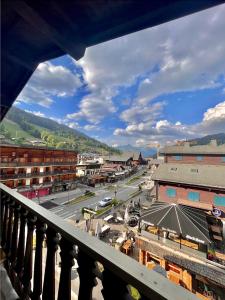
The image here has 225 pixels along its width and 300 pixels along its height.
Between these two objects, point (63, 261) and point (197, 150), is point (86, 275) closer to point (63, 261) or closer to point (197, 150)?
point (63, 261)

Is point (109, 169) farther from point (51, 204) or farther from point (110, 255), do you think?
point (110, 255)

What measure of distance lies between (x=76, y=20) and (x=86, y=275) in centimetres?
157

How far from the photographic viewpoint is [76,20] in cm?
132

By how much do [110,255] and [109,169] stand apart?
159 feet

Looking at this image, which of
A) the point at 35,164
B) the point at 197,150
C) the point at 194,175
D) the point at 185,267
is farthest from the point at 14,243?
the point at 197,150

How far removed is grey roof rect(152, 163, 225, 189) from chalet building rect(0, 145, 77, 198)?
15406 millimetres

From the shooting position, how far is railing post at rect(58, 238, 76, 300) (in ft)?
3.91

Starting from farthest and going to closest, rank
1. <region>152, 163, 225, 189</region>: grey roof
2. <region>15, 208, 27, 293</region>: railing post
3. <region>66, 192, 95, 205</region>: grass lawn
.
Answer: <region>66, 192, 95, 205</region>: grass lawn → <region>152, 163, 225, 189</region>: grey roof → <region>15, 208, 27, 293</region>: railing post

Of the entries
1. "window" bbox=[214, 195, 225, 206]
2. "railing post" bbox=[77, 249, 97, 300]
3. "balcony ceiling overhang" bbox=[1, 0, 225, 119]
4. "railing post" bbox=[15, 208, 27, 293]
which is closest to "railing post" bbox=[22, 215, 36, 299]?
"railing post" bbox=[15, 208, 27, 293]

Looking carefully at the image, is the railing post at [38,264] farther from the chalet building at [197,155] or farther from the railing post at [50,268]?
the chalet building at [197,155]

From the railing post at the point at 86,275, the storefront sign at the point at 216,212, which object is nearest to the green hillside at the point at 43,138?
the storefront sign at the point at 216,212

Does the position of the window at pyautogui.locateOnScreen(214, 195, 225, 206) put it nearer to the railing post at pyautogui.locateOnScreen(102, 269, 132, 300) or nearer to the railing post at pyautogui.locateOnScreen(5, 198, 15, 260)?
the railing post at pyautogui.locateOnScreen(5, 198, 15, 260)

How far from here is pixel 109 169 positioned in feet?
161

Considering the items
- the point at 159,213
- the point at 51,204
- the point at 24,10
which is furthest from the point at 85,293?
the point at 51,204
